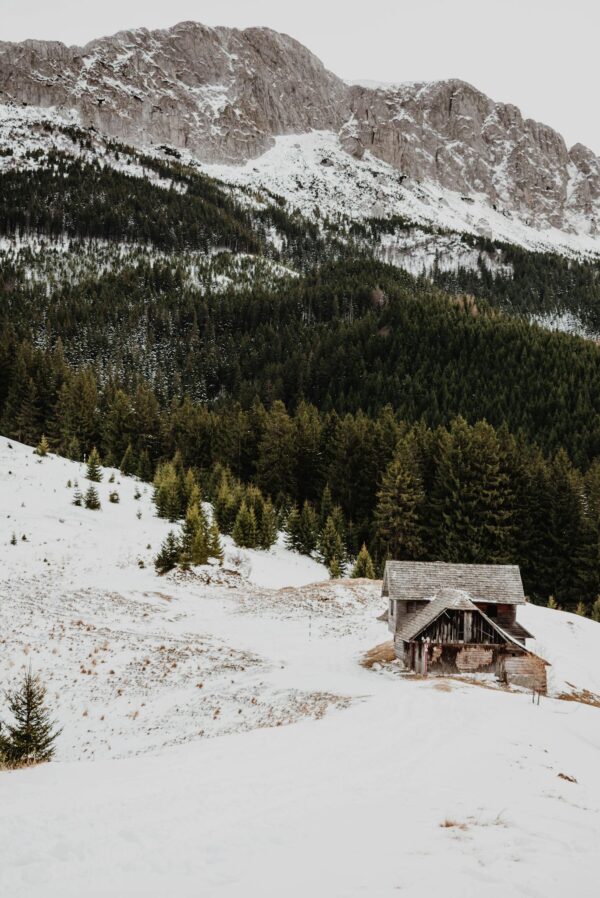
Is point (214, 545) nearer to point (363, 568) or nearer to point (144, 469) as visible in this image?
point (363, 568)

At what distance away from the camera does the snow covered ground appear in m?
5.89

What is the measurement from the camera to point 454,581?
30.5 meters

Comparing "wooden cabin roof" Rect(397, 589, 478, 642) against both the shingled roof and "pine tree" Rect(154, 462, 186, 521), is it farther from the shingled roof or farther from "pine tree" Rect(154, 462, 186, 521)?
"pine tree" Rect(154, 462, 186, 521)

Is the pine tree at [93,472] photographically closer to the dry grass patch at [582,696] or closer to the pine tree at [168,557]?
the pine tree at [168,557]

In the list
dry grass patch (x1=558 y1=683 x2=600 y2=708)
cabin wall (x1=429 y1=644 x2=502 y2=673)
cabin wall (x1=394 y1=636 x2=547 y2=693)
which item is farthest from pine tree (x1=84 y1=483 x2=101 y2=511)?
dry grass patch (x1=558 y1=683 x2=600 y2=708)

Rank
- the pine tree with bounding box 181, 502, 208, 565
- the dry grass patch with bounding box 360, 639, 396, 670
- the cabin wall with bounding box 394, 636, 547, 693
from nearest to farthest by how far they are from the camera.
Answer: the cabin wall with bounding box 394, 636, 547, 693 → the dry grass patch with bounding box 360, 639, 396, 670 → the pine tree with bounding box 181, 502, 208, 565

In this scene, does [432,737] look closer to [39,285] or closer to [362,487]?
[362,487]

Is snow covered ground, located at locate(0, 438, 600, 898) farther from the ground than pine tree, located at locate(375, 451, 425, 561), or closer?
farther from the ground

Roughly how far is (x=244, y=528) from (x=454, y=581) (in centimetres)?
2150

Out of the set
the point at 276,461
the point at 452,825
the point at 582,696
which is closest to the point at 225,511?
the point at 276,461

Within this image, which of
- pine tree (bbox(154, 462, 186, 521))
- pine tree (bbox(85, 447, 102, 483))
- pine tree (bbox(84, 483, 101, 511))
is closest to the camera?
pine tree (bbox(84, 483, 101, 511))

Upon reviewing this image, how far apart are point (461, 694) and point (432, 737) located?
262 inches

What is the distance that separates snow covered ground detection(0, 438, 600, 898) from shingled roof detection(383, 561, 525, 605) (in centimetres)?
383

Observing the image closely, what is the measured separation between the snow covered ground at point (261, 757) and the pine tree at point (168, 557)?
0.85m
